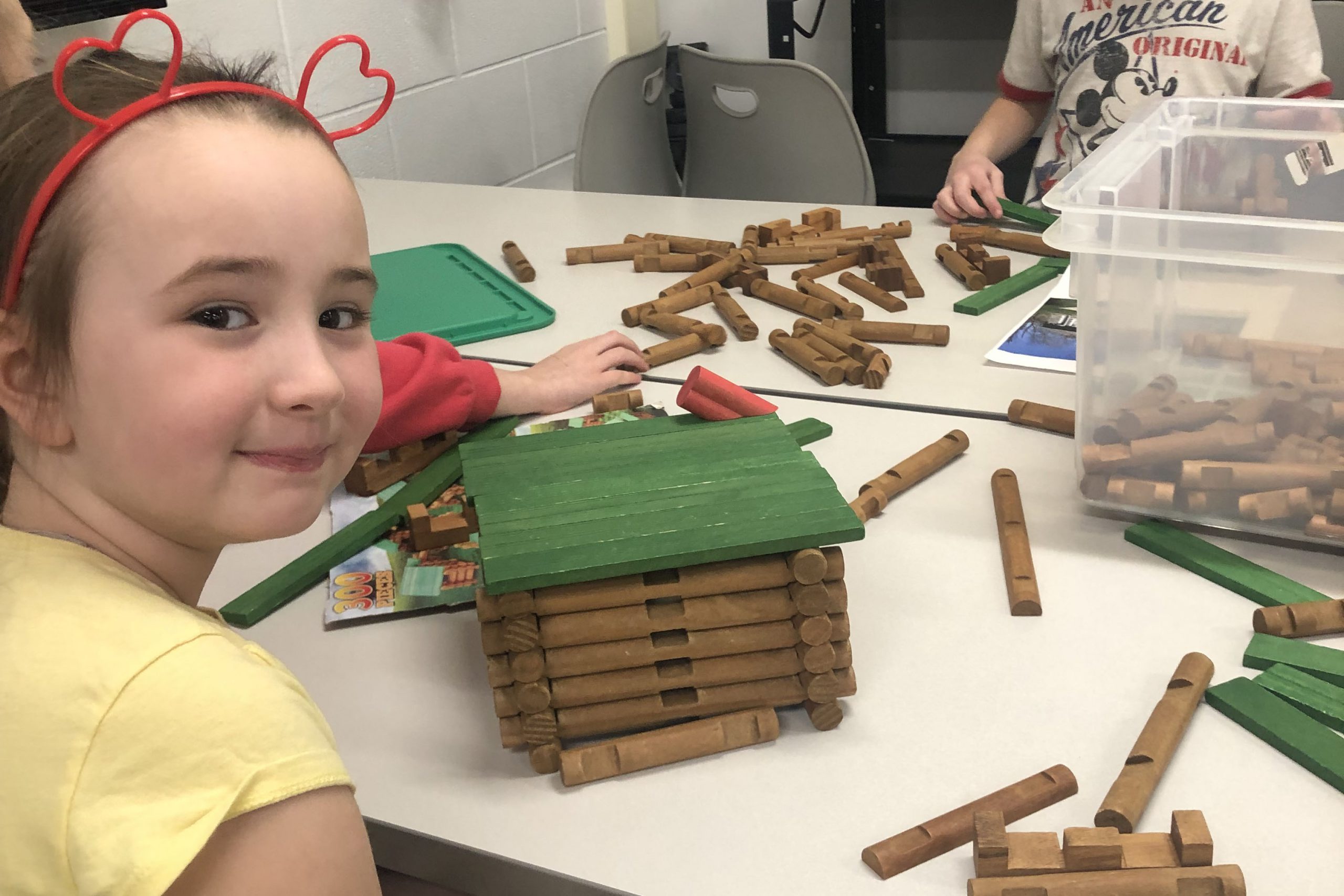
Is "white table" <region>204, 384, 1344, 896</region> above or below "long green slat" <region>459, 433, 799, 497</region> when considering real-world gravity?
below

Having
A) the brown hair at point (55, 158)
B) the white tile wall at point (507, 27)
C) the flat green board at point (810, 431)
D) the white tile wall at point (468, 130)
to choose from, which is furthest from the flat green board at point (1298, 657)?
the white tile wall at point (507, 27)

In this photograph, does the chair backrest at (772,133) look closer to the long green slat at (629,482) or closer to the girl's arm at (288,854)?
the long green slat at (629,482)

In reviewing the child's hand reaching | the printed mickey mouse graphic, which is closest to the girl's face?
the child's hand reaching


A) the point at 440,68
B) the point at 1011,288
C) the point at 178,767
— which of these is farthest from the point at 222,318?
the point at 440,68

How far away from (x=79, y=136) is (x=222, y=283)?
0.10 meters

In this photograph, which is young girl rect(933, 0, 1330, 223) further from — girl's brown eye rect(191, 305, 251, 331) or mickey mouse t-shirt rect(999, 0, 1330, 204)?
girl's brown eye rect(191, 305, 251, 331)

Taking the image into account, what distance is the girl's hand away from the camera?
4.76 ft

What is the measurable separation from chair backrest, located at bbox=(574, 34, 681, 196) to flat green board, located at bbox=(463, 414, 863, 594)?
4.21ft

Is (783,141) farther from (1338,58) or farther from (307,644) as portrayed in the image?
(307,644)

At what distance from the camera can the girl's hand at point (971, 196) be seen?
1.45 metres

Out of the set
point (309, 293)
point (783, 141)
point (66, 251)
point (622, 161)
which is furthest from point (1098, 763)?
point (622, 161)

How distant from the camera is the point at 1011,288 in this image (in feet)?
4.09

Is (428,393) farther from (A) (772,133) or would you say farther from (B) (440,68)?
(B) (440,68)

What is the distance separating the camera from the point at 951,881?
551 millimetres
